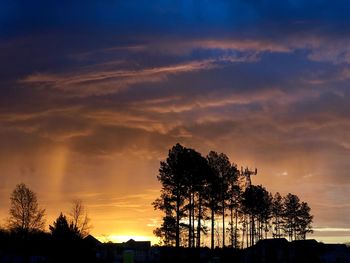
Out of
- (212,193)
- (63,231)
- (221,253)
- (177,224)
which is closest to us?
(63,231)

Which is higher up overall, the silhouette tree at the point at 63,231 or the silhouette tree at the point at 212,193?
the silhouette tree at the point at 212,193

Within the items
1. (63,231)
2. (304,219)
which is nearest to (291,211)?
(304,219)

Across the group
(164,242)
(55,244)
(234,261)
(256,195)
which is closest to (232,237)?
(256,195)

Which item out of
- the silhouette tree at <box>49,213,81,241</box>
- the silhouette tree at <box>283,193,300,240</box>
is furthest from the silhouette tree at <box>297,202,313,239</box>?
the silhouette tree at <box>49,213,81,241</box>

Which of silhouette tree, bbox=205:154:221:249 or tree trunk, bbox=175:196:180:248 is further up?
silhouette tree, bbox=205:154:221:249

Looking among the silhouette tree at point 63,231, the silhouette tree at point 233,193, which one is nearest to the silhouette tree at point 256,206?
the silhouette tree at point 233,193

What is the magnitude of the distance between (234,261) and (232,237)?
17745mm

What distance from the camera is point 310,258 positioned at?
9262 cm

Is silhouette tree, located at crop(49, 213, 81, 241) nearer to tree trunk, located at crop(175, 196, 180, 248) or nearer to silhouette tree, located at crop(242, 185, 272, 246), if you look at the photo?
tree trunk, located at crop(175, 196, 180, 248)

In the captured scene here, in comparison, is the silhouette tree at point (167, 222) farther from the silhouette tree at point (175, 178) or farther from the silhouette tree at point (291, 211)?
the silhouette tree at point (291, 211)

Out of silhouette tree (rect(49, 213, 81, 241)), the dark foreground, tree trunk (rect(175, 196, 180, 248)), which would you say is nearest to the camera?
silhouette tree (rect(49, 213, 81, 241))

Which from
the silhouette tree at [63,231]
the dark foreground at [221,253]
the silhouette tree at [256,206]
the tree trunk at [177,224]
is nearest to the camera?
the silhouette tree at [63,231]

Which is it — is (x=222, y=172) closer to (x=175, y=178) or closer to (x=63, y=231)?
(x=175, y=178)

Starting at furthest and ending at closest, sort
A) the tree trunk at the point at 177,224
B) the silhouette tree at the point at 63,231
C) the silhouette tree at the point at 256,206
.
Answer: the silhouette tree at the point at 256,206, the tree trunk at the point at 177,224, the silhouette tree at the point at 63,231
